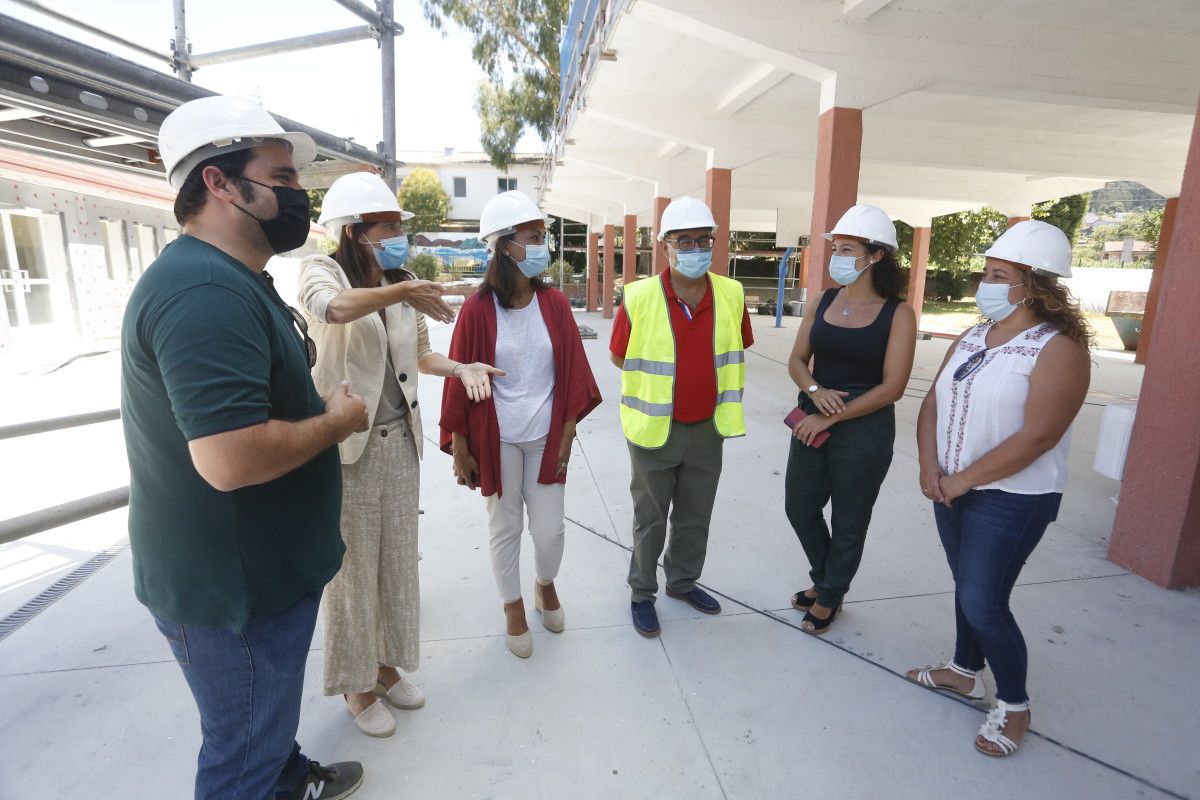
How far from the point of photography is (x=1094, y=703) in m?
2.38

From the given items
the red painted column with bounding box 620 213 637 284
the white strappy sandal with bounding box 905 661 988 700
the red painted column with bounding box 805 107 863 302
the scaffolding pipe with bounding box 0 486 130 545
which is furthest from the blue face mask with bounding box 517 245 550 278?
the red painted column with bounding box 620 213 637 284

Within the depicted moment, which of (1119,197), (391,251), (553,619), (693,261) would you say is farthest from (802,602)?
(1119,197)

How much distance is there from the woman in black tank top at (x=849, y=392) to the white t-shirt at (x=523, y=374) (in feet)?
3.72

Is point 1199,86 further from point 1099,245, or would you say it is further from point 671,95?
point 1099,245

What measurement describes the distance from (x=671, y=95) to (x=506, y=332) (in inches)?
270

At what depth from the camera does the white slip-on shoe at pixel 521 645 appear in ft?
8.73

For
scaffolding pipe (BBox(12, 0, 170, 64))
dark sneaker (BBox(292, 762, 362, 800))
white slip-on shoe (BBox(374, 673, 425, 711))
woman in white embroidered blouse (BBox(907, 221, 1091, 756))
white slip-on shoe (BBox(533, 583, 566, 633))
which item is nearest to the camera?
dark sneaker (BBox(292, 762, 362, 800))

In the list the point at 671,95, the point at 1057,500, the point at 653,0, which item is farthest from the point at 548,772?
the point at 671,95

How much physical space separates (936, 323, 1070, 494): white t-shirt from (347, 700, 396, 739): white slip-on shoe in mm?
2194

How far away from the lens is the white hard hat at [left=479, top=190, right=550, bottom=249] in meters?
2.48

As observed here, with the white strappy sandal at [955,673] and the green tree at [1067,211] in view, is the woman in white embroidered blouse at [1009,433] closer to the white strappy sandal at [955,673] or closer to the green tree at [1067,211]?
the white strappy sandal at [955,673]

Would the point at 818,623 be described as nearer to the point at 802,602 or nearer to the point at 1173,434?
the point at 802,602

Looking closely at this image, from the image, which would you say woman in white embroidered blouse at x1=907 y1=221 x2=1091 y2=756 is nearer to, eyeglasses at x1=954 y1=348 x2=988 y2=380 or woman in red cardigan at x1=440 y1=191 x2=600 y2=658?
eyeglasses at x1=954 y1=348 x2=988 y2=380

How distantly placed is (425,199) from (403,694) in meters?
36.5
